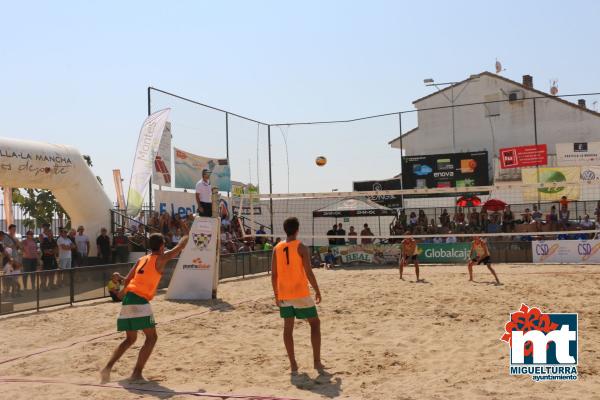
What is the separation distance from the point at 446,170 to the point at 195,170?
11006 millimetres

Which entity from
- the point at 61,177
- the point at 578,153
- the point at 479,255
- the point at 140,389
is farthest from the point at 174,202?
the point at 578,153

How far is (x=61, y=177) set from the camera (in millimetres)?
14141

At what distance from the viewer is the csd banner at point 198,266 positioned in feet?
38.1

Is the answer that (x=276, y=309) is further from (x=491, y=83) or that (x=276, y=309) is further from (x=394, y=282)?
(x=491, y=83)

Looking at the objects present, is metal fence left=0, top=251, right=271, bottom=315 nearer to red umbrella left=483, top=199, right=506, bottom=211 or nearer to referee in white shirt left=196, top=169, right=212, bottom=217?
referee in white shirt left=196, top=169, right=212, bottom=217

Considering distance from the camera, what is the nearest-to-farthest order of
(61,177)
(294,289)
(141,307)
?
1. (141,307)
2. (294,289)
3. (61,177)

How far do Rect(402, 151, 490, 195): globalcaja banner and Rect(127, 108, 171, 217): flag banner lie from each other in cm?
1192

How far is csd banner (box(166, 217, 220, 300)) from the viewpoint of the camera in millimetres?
11602

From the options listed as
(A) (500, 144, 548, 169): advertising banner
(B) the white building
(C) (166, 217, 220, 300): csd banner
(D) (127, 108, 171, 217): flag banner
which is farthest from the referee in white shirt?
(B) the white building

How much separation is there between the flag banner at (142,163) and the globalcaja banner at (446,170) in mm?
Result: 11924

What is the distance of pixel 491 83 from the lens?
32.0 metres

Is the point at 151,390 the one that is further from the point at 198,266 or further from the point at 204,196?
the point at 204,196

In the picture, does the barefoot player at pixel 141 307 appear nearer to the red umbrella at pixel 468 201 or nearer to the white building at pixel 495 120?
the red umbrella at pixel 468 201

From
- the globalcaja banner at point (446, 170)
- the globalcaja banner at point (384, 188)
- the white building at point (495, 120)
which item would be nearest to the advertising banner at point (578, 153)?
the white building at point (495, 120)
